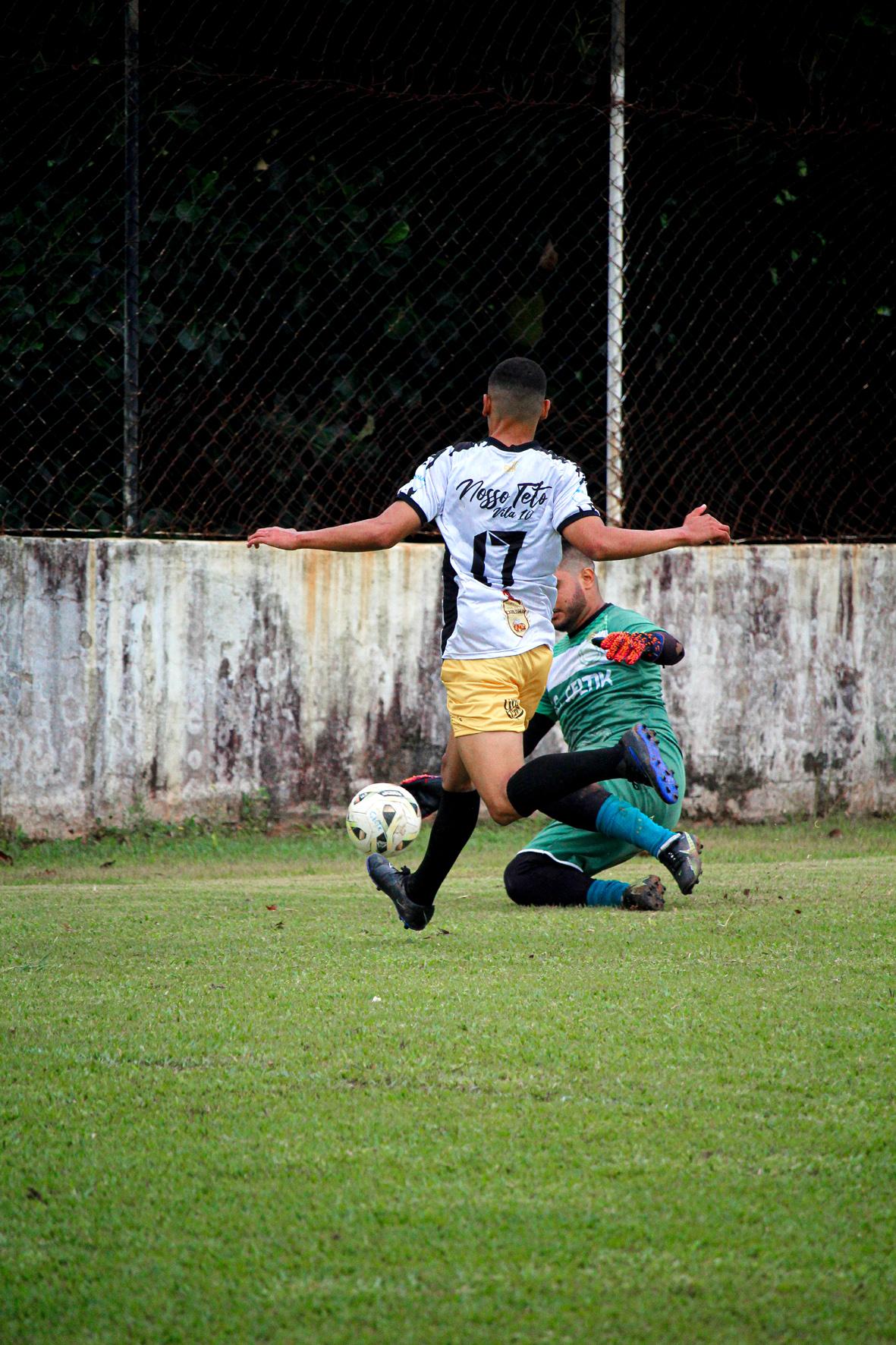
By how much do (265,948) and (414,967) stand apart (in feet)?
2.02

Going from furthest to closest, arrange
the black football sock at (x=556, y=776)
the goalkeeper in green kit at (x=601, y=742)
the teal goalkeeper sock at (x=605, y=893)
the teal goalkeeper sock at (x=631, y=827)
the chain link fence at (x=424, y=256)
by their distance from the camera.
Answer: the chain link fence at (x=424, y=256), the teal goalkeeper sock at (x=605, y=893), the goalkeeper in green kit at (x=601, y=742), the teal goalkeeper sock at (x=631, y=827), the black football sock at (x=556, y=776)

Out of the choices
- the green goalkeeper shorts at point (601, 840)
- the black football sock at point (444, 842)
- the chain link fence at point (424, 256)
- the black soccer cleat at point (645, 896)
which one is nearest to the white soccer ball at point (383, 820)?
the green goalkeeper shorts at point (601, 840)

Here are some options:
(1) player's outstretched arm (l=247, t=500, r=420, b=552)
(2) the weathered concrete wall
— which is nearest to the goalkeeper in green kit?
(1) player's outstretched arm (l=247, t=500, r=420, b=552)

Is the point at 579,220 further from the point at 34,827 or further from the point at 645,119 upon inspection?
the point at 34,827

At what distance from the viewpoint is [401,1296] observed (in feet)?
6.97

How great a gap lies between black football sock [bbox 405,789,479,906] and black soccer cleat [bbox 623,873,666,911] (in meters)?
0.78

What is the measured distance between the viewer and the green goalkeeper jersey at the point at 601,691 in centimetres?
586

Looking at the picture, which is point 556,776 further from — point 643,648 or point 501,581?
point 643,648

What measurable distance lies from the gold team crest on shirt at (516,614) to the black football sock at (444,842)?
21.4 inches

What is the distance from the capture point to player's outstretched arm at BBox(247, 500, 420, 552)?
4.49m

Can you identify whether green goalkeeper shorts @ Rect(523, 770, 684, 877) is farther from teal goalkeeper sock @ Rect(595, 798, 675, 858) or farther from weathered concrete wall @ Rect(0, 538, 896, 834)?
weathered concrete wall @ Rect(0, 538, 896, 834)

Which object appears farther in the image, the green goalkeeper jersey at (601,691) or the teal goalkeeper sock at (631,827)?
the green goalkeeper jersey at (601,691)

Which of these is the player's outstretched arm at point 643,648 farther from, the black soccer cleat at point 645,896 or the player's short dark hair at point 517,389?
the player's short dark hair at point 517,389

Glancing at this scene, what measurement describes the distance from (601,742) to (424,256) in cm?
366
